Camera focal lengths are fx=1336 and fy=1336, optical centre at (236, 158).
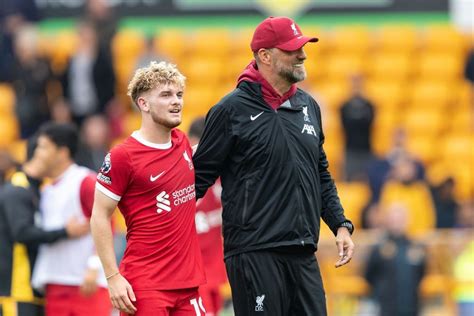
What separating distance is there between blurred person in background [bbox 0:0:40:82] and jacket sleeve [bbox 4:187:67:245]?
31.0 feet

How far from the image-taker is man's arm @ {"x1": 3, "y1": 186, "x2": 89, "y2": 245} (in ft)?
30.5

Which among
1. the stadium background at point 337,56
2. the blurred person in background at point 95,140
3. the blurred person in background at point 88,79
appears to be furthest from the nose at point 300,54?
the blurred person in background at point 88,79

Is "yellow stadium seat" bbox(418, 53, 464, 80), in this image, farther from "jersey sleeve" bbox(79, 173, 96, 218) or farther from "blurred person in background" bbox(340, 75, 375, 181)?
"jersey sleeve" bbox(79, 173, 96, 218)

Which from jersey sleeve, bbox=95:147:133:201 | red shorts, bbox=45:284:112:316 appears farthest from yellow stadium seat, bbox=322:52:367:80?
jersey sleeve, bbox=95:147:133:201

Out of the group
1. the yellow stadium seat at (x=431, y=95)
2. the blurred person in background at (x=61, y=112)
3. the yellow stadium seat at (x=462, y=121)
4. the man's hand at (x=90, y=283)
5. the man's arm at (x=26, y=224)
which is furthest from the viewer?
the yellow stadium seat at (x=431, y=95)

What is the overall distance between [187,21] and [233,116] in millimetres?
12745

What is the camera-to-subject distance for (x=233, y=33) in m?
20.1

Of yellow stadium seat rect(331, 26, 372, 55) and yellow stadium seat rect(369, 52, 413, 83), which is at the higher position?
yellow stadium seat rect(331, 26, 372, 55)

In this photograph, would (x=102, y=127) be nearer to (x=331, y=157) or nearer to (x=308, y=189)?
(x=331, y=157)

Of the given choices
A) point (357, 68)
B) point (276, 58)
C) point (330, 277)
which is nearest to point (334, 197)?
point (276, 58)

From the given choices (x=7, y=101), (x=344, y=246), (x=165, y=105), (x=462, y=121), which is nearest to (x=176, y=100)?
(x=165, y=105)

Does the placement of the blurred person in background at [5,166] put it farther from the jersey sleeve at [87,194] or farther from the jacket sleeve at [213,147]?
the jacket sleeve at [213,147]

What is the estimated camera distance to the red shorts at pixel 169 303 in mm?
7512

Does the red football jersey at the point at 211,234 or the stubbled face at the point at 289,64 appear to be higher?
the stubbled face at the point at 289,64
